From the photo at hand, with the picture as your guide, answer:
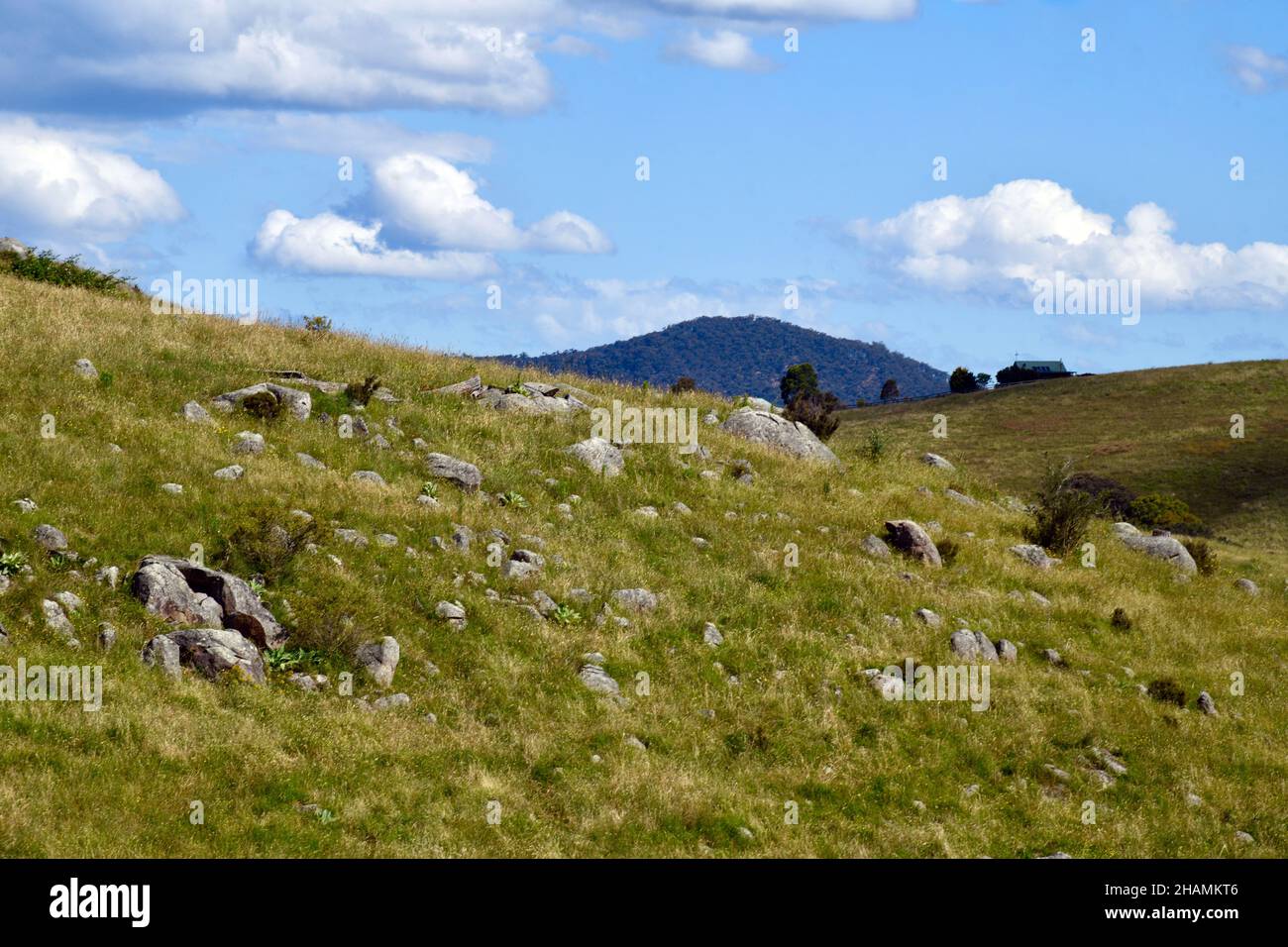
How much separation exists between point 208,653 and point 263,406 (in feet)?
32.1

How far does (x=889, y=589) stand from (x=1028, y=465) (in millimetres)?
73815

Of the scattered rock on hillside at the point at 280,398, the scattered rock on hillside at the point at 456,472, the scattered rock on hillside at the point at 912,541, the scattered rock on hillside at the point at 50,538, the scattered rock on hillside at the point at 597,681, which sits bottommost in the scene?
the scattered rock on hillside at the point at 597,681

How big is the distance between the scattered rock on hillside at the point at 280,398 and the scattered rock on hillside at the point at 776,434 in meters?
11.6

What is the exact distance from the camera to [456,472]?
23734mm

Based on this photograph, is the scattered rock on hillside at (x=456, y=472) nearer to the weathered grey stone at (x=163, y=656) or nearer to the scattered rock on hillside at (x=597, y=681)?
the scattered rock on hillside at (x=597, y=681)

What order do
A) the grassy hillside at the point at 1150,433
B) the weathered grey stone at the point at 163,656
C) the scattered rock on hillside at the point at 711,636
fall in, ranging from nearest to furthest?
the weathered grey stone at the point at 163,656, the scattered rock on hillside at the point at 711,636, the grassy hillside at the point at 1150,433

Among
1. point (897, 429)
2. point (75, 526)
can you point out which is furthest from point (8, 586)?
point (897, 429)

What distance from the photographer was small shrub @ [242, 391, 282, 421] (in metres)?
24.3

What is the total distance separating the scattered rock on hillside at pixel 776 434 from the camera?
3108 centimetres

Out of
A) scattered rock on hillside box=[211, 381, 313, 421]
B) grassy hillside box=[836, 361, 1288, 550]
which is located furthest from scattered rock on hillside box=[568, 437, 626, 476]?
grassy hillside box=[836, 361, 1288, 550]

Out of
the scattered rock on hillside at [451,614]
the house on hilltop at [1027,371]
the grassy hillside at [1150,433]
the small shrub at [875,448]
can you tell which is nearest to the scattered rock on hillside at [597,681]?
the scattered rock on hillside at [451,614]

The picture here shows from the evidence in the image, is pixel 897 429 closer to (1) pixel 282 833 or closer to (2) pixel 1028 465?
(2) pixel 1028 465

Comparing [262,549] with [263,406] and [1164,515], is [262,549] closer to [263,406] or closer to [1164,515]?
[263,406]

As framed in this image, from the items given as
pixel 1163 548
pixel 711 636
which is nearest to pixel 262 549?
pixel 711 636
